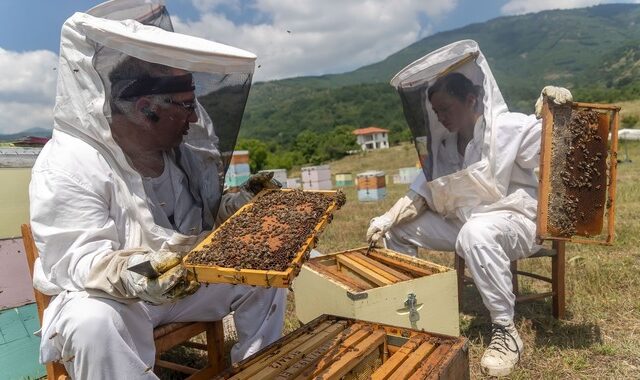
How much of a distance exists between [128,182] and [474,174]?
224cm

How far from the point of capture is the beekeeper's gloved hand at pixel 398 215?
374 centimetres

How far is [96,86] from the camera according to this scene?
84.9 inches

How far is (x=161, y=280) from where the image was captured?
186 cm

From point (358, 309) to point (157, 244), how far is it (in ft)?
3.74

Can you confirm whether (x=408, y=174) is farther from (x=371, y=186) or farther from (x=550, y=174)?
(x=550, y=174)

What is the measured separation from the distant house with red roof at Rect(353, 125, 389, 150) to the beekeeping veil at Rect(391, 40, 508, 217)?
8684cm

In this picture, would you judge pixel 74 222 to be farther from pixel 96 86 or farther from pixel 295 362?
pixel 295 362

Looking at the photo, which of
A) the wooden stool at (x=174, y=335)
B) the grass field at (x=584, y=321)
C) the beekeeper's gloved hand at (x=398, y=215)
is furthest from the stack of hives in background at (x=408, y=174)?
the wooden stool at (x=174, y=335)

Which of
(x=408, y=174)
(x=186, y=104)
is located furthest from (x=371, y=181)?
(x=186, y=104)

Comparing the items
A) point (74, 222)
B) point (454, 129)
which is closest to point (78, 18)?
point (74, 222)

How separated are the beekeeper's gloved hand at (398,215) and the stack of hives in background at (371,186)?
9.82 meters

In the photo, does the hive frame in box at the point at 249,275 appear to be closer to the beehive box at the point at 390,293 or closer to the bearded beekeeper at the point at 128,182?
the bearded beekeeper at the point at 128,182

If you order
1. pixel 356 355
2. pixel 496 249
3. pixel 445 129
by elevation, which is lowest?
pixel 356 355

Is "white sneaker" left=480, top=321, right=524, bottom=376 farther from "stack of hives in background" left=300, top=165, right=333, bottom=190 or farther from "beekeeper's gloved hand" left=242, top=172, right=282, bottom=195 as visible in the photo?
"stack of hives in background" left=300, top=165, right=333, bottom=190
